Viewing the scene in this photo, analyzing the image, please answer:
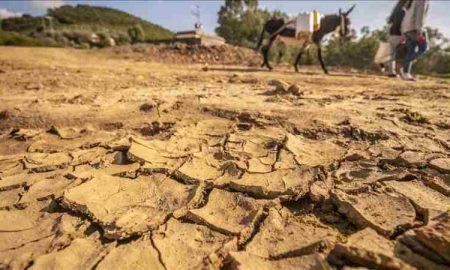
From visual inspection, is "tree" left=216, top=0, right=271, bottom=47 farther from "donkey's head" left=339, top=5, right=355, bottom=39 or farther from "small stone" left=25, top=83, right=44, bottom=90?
"small stone" left=25, top=83, right=44, bottom=90

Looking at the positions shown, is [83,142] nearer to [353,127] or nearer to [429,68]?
[353,127]

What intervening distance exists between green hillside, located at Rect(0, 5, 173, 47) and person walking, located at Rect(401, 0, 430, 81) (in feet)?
38.4

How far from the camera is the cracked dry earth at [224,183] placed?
131cm

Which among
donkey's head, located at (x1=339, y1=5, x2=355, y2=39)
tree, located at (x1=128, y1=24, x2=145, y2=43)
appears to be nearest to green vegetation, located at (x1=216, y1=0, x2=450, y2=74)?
donkey's head, located at (x1=339, y1=5, x2=355, y2=39)

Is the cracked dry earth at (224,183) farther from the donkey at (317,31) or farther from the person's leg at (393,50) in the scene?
the donkey at (317,31)

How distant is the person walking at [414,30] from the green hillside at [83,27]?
11.7 metres

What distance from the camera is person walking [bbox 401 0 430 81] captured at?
590 centimetres

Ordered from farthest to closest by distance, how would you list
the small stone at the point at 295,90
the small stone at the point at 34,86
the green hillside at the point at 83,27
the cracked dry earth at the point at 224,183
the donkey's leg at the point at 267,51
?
the green hillside at the point at 83,27 < the donkey's leg at the point at 267,51 < the small stone at the point at 34,86 < the small stone at the point at 295,90 < the cracked dry earth at the point at 224,183

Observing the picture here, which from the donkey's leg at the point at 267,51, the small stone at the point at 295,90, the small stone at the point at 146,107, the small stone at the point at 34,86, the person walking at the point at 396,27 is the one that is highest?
the person walking at the point at 396,27

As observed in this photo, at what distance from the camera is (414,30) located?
6.00 metres

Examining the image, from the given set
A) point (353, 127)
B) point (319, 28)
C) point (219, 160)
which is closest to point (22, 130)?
point (219, 160)

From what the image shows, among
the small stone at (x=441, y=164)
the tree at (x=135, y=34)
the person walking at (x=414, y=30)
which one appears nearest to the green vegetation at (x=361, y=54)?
the person walking at (x=414, y=30)

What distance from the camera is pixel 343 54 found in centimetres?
1170

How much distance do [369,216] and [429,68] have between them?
1280 centimetres
